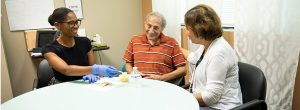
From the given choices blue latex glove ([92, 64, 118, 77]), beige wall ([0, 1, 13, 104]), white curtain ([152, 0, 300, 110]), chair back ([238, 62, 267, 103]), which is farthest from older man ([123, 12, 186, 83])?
beige wall ([0, 1, 13, 104])

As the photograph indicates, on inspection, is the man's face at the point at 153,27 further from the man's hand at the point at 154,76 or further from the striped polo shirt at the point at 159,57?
the man's hand at the point at 154,76

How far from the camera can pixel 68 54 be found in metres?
1.98

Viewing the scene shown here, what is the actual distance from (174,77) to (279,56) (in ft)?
2.62

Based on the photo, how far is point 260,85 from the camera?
1416 millimetres

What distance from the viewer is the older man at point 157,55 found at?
215cm

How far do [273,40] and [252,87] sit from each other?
570mm

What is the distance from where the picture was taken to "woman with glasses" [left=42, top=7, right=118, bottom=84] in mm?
1802

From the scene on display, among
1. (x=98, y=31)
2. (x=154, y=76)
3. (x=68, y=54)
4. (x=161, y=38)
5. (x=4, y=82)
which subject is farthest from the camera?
(x=98, y=31)

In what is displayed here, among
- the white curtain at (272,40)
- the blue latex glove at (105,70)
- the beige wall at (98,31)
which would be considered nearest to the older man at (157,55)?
the blue latex glove at (105,70)

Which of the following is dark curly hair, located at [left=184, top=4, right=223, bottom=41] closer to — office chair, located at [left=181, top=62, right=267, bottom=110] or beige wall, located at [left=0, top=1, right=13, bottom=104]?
office chair, located at [left=181, top=62, right=267, bottom=110]

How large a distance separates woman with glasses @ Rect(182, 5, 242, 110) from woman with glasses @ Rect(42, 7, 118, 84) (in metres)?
0.61

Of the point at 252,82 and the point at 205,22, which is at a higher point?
the point at 205,22

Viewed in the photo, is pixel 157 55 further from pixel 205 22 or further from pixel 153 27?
pixel 205 22

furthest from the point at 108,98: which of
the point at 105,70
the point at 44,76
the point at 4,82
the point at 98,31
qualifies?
the point at 98,31
